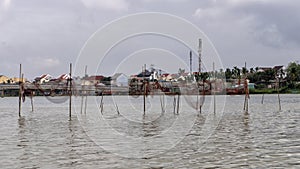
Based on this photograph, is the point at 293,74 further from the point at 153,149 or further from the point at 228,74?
the point at 153,149

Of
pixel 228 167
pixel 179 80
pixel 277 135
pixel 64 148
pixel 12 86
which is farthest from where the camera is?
pixel 12 86

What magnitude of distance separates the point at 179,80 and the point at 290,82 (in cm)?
4903

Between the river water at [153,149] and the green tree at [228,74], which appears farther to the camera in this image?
the green tree at [228,74]

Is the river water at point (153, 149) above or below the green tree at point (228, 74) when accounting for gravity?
below

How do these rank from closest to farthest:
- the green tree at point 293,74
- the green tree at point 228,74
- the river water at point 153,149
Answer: the river water at point 153,149, the green tree at point 293,74, the green tree at point 228,74

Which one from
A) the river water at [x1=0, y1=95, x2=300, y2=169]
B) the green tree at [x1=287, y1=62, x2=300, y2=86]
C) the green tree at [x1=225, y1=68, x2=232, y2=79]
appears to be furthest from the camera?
the green tree at [x1=225, y1=68, x2=232, y2=79]

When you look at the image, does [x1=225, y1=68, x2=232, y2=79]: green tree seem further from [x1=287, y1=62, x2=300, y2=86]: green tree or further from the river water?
the river water

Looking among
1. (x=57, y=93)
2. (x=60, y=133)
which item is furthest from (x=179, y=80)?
→ (x=60, y=133)

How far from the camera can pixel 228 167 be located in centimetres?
1136

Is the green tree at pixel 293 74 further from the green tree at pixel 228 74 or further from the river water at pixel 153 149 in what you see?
the river water at pixel 153 149

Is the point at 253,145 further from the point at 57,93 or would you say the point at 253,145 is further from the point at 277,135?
the point at 57,93

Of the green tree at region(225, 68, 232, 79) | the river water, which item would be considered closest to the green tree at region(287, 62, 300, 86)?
the green tree at region(225, 68, 232, 79)

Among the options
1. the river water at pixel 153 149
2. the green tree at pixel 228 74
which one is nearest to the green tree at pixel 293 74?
the green tree at pixel 228 74

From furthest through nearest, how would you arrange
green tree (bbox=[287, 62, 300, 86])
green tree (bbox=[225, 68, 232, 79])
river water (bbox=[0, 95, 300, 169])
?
green tree (bbox=[225, 68, 232, 79]) → green tree (bbox=[287, 62, 300, 86]) → river water (bbox=[0, 95, 300, 169])
